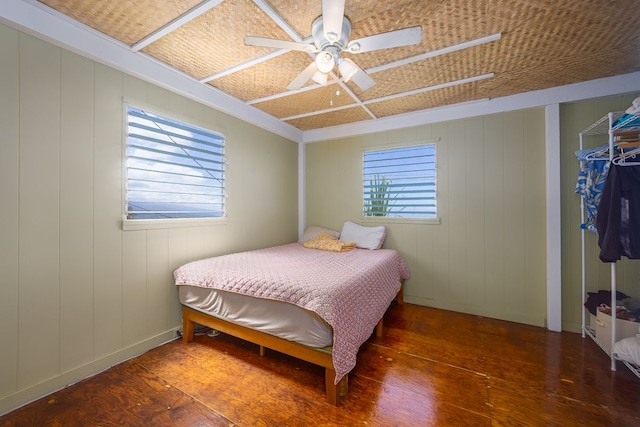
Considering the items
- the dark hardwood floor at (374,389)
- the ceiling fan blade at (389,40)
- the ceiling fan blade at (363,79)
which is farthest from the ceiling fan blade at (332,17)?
the dark hardwood floor at (374,389)

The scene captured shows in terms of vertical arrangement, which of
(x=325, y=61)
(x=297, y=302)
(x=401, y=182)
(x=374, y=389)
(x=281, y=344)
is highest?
(x=325, y=61)

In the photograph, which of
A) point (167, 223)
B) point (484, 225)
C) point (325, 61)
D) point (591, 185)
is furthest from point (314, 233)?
point (591, 185)

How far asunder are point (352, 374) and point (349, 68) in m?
2.17

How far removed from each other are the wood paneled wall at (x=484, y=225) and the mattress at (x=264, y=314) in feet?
6.64

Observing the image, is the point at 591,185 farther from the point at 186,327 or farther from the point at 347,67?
the point at 186,327

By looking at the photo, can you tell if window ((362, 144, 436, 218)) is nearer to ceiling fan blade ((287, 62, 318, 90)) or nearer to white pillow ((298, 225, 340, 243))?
white pillow ((298, 225, 340, 243))

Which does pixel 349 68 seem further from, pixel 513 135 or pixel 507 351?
pixel 507 351

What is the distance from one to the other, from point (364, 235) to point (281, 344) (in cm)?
185

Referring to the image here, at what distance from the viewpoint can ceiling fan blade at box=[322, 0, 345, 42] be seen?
1.24 metres

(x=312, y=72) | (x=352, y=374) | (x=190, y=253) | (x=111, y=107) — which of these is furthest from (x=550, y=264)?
(x=111, y=107)

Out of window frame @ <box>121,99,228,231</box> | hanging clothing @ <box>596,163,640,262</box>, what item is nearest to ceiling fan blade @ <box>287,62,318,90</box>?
window frame @ <box>121,99,228,231</box>

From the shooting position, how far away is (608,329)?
1.99 meters

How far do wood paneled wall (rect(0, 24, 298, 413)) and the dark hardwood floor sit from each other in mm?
214

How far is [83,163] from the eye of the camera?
1.77 metres
